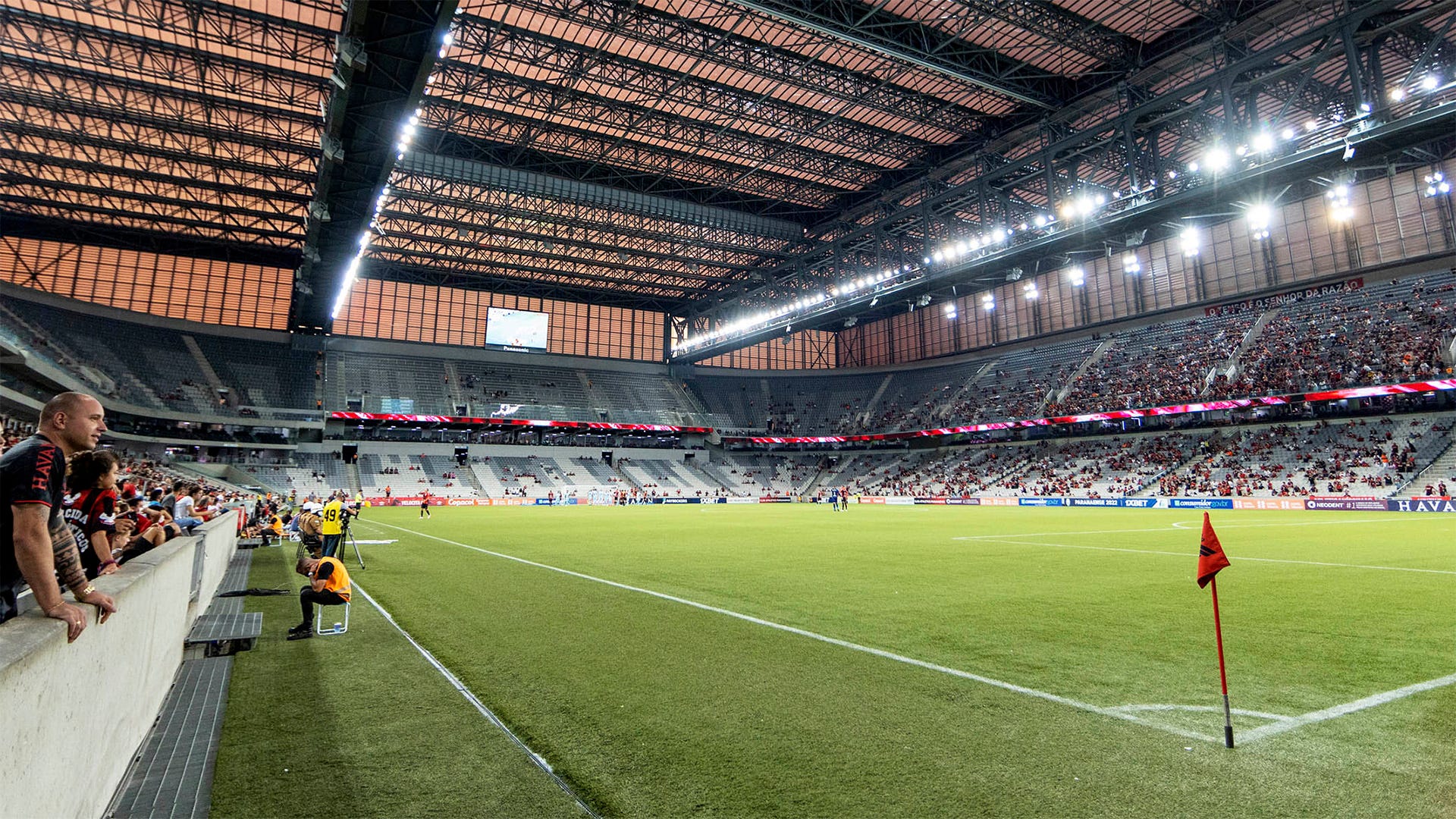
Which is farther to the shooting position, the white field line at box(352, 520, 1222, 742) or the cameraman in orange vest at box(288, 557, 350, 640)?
the cameraman in orange vest at box(288, 557, 350, 640)

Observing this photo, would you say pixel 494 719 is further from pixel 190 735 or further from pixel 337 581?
pixel 337 581

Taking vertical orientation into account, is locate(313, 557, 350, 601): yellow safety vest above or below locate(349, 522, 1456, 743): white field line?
above

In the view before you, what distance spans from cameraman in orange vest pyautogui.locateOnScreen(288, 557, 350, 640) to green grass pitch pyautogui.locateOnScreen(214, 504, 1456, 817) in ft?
1.22

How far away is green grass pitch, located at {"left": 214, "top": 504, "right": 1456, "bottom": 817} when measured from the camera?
11.9 feet

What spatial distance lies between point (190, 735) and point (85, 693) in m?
2.07

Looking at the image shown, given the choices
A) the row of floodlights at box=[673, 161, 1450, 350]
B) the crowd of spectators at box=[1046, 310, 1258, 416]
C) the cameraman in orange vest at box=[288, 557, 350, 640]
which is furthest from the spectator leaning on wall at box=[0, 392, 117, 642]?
the crowd of spectators at box=[1046, 310, 1258, 416]

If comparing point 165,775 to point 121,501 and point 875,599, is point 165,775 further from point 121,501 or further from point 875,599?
point 121,501

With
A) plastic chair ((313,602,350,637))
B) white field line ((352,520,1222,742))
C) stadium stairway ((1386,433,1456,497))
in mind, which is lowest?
plastic chair ((313,602,350,637))

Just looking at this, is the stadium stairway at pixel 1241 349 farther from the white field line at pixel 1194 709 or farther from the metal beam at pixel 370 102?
the white field line at pixel 1194 709

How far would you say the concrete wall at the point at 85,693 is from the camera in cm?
227

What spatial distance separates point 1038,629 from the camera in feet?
24.5

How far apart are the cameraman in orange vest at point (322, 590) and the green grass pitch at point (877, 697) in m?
0.37

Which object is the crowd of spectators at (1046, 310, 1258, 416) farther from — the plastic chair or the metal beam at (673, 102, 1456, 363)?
the plastic chair

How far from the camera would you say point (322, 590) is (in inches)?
299
